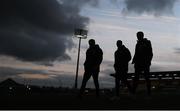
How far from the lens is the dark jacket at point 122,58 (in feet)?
40.4

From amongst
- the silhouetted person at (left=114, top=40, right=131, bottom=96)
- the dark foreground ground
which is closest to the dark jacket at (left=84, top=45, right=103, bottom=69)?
the silhouetted person at (left=114, top=40, right=131, bottom=96)

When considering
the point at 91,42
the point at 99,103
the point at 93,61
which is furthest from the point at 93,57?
the point at 99,103

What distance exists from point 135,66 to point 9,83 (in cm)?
3606

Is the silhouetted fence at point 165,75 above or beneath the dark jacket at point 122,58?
above

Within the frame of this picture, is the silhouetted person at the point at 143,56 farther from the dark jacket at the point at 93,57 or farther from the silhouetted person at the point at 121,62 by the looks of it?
the dark jacket at the point at 93,57

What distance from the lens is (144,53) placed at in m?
11.8

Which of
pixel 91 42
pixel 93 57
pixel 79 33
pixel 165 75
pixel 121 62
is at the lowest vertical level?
pixel 121 62

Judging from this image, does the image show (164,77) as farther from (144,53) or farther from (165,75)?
(144,53)

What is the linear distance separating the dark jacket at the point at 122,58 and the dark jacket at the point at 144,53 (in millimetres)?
467

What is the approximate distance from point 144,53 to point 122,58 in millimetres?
794

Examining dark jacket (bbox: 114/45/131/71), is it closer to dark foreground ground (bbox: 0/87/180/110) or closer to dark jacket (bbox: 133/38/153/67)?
dark jacket (bbox: 133/38/153/67)

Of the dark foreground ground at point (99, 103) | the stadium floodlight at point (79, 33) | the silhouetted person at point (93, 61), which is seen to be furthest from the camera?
the stadium floodlight at point (79, 33)

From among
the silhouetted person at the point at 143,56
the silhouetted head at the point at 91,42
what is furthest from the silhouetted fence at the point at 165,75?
the silhouetted person at the point at 143,56

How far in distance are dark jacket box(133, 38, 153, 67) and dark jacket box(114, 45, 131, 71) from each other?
18.4 inches
